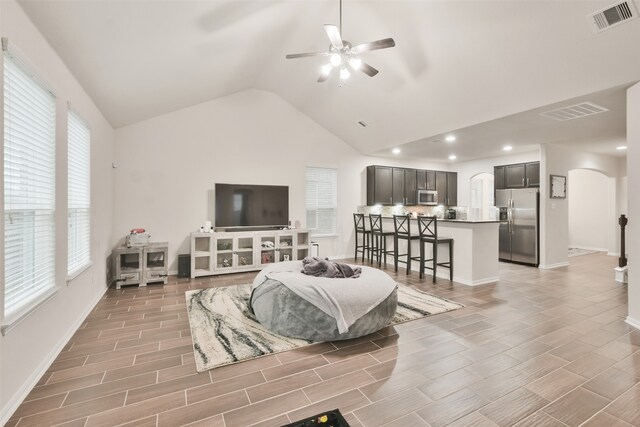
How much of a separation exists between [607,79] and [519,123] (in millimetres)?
1501

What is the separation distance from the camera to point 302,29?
4.08m

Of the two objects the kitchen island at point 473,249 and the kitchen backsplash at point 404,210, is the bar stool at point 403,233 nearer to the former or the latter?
the kitchen island at point 473,249

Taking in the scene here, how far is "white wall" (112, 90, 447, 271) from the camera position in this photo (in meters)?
5.27

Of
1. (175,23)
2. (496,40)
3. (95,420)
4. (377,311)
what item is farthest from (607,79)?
(95,420)

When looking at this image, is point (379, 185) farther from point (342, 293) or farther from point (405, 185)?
point (342, 293)

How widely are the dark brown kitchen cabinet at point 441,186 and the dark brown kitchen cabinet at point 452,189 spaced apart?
11 centimetres

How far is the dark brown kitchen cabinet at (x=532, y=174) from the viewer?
6457 mm

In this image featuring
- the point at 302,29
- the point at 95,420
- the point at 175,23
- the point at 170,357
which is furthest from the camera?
the point at 302,29

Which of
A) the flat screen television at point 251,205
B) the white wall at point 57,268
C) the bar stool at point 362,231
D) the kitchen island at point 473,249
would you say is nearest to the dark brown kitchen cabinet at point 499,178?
the kitchen island at point 473,249

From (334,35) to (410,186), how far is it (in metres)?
5.48

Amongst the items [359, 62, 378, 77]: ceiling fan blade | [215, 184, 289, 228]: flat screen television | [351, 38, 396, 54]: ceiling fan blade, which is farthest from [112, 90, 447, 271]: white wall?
[351, 38, 396, 54]: ceiling fan blade

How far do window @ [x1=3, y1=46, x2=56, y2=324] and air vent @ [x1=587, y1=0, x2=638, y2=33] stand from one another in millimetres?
4544

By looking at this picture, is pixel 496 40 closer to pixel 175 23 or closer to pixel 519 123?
pixel 519 123

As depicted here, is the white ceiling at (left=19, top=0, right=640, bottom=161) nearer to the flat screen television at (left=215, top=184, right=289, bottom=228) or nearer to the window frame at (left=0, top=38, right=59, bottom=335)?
the window frame at (left=0, top=38, right=59, bottom=335)
